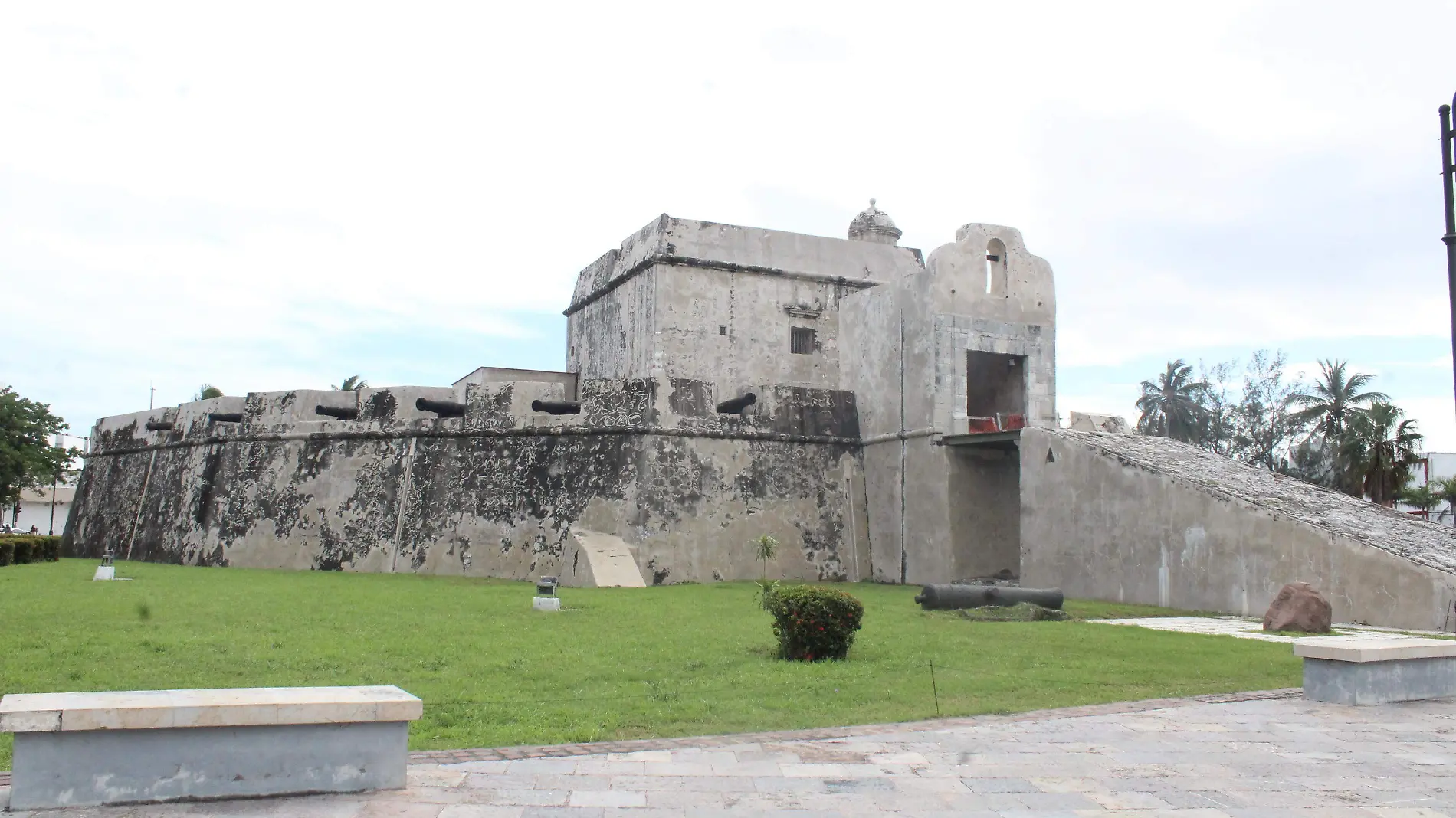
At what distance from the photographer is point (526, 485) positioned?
17.9 m

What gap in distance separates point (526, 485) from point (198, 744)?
1366 cm

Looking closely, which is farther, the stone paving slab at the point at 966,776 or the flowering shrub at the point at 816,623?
the flowering shrub at the point at 816,623

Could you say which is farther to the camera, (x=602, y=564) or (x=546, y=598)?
(x=602, y=564)

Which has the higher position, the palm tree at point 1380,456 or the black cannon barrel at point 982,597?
the palm tree at point 1380,456

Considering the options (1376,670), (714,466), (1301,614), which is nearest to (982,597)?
(1301,614)

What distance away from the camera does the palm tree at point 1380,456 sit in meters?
28.6

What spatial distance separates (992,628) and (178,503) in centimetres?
1604

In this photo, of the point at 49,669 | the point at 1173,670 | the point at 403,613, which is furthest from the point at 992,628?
the point at 49,669

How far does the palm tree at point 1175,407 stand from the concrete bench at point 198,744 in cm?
3767

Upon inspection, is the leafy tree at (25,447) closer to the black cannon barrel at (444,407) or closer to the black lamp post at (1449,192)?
the black cannon barrel at (444,407)

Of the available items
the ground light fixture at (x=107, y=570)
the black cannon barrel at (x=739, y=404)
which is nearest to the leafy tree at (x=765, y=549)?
the black cannon barrel at (x=739, y=404)

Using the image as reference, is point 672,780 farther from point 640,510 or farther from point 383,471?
point 383,471

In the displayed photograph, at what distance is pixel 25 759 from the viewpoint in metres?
4.04

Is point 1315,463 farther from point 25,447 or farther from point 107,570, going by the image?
point 25,447
